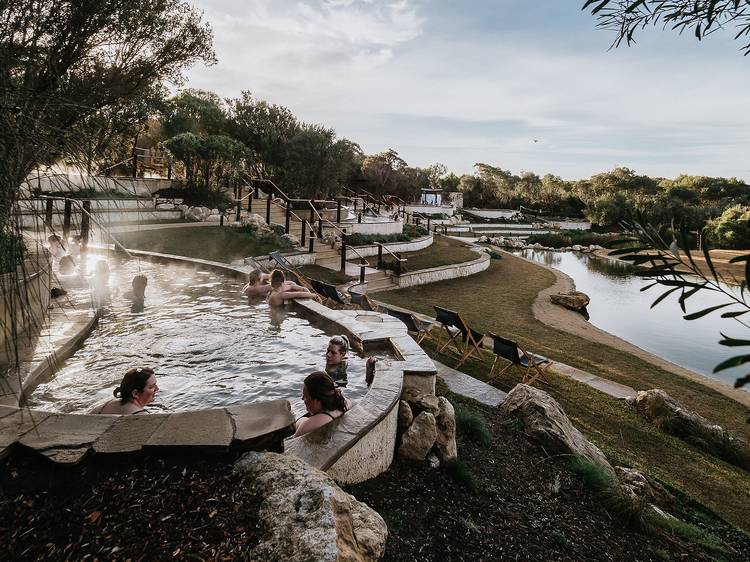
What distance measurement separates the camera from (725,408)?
811 cm

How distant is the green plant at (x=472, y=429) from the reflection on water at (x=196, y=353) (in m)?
1.14

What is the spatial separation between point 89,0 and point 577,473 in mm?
8740

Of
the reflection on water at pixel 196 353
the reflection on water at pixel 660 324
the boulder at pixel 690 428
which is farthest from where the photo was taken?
the reflection on water at pixel 660 324

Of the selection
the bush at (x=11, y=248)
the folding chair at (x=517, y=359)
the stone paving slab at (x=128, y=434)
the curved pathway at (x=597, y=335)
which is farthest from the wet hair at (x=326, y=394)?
the curved pathway at (x=597, y=335)

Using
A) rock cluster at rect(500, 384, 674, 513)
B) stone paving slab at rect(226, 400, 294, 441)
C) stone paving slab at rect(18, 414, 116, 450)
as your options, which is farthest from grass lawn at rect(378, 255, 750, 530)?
stone paving slab at rect(18, 414, 116, 450)

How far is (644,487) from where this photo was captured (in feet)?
14.8

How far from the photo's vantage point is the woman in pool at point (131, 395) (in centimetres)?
373

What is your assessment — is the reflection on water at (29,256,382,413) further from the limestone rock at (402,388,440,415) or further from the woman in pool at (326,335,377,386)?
the limestone rock at (402,388,440,415)

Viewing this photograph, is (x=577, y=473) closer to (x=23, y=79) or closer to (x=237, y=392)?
(x=237, y=392)

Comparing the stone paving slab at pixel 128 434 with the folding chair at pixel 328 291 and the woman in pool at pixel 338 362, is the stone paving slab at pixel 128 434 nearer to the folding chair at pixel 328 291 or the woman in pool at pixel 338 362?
the woman in pool at pixel 338 362

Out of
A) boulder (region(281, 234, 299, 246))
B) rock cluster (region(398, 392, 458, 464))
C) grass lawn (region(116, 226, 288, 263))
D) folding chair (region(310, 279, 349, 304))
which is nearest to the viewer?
rock cluster (region(398, 392, 458, 464))

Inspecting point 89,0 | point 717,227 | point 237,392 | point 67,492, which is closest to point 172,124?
point 89,0

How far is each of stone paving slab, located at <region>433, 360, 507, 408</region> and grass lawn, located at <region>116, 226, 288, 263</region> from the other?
820 centimetres

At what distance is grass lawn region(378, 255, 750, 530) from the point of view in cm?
538
